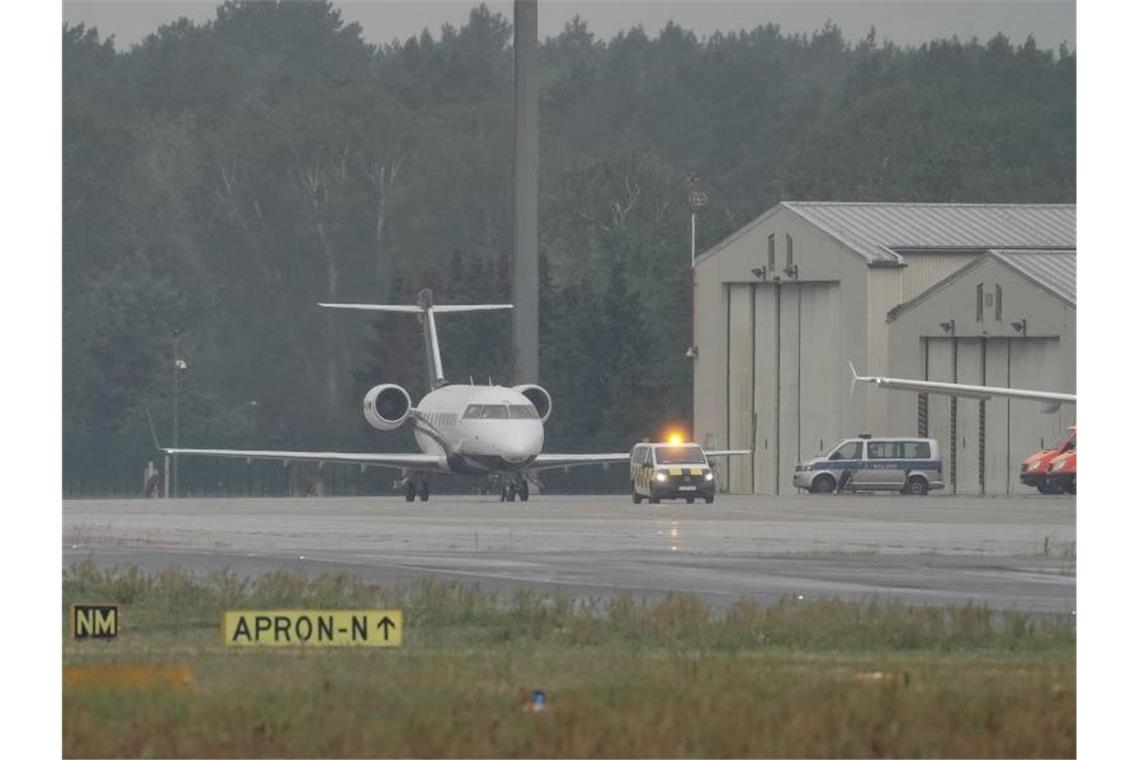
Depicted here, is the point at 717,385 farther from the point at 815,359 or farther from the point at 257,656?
the point at 257,656

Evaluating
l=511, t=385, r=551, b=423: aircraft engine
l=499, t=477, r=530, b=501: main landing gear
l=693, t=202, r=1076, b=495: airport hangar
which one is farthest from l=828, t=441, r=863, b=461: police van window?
l=499, t=477, r=530, b=501: main landing gear

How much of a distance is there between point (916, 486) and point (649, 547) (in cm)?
4063

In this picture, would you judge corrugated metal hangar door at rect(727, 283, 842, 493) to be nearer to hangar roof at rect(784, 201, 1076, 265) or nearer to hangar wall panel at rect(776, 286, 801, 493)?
hangar wall panel at rect(776, 286, 801, 493)

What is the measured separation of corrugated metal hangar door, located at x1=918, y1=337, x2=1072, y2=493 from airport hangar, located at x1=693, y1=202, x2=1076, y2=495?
0.07 meters

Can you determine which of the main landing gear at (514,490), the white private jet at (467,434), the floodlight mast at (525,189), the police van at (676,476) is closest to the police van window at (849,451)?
the white private jet at (467,434)

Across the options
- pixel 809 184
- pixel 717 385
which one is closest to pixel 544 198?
pixel 809 184

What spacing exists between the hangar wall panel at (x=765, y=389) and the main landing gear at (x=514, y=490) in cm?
1477

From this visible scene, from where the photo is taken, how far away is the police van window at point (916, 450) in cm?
7788

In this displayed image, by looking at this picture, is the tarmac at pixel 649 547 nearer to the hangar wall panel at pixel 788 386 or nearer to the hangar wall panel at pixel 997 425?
the hangar wall panel at pixel 997 425

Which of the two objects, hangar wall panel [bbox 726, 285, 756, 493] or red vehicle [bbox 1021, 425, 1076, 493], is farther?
hangar wall panel [bbox 726, 285, 756, 493]

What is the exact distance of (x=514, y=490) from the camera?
234 ft

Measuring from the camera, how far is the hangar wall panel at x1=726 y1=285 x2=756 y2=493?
84.8 meters

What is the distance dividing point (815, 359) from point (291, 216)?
31023 mm

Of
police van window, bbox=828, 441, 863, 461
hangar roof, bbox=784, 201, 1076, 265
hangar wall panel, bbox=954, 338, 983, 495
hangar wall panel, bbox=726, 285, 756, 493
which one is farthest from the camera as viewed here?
hangar wall panel, bbox=726, 285, 756, 493
